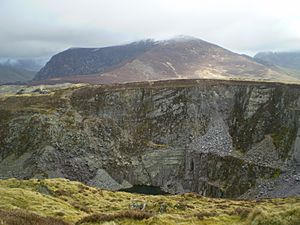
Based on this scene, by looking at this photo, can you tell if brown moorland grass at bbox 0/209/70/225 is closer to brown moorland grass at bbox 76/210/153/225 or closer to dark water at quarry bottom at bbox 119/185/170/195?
brown moorland grass at bbox 76/210/153/225

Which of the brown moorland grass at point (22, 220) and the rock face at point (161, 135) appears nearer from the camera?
the brown moorland grass at point (22, 220)

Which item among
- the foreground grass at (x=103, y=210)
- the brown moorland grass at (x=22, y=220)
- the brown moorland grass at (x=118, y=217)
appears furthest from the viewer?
the brown moorland grass at (x=118, y=217)

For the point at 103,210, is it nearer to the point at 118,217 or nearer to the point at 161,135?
the point at 118,217

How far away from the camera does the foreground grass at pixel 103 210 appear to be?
20.5 m

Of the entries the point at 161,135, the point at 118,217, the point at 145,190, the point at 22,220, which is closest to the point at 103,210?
the point at 118,217

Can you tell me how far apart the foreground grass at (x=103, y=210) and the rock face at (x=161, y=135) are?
40.7 meters

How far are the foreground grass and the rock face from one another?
1601 inches

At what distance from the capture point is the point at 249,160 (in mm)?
111562

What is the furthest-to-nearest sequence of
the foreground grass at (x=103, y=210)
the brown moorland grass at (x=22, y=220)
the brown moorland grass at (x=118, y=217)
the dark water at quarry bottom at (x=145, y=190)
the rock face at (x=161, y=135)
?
the dark water at quarry bottom at (x=145, y=190) < the rock face at (x=161, y=135) < the brown moorland grass at (x=118, y=217) < the foreground grass at (x=103, y=210) < the brown moorland grass at (x=22, y=220)

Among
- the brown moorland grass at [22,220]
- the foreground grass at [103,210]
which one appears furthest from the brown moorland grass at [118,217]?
the brown moorland grass at [22,220]

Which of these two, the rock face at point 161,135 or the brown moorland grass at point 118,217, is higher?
the brown moorland grass at point 118,217

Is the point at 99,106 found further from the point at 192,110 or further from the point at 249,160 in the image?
the point at 249,160

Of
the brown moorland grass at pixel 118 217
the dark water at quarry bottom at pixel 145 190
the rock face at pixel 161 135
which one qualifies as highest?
the brown moorland grass at pixel 118 217

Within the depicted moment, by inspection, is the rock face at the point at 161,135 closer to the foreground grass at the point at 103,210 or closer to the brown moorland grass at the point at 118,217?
the foreground grass at the point at 103,210
